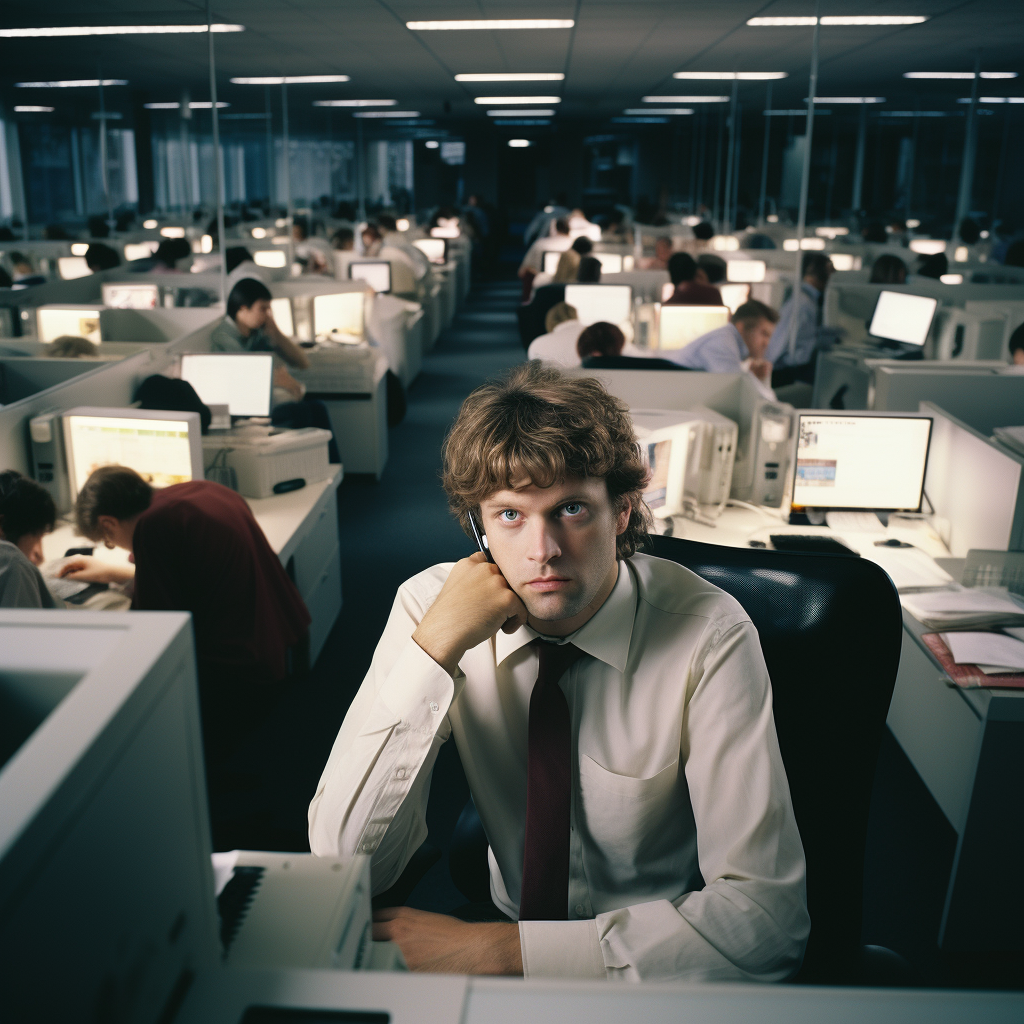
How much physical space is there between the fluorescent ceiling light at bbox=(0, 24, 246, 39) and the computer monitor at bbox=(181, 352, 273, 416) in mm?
3494

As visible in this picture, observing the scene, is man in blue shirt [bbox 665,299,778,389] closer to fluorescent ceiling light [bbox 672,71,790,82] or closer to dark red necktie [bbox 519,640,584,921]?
dark red necktie [bbox 519,640,584,921]

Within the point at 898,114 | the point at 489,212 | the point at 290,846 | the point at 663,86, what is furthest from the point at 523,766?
the point at 489,212

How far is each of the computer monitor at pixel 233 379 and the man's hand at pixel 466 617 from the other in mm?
3214

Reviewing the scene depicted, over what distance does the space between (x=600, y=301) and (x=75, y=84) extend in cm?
796

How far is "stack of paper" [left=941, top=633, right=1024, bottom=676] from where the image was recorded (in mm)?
2158

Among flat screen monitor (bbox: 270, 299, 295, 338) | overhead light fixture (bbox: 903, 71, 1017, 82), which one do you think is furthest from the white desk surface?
overhead light fixture (bbox: 903, 71, 1017, 82)

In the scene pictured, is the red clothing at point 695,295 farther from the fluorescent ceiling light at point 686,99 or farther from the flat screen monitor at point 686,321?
the fluorescent ceiling light at point 686,99

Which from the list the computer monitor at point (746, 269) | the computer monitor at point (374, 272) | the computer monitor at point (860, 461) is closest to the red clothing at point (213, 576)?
the computer monitor at point (860, 461)

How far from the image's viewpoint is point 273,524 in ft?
10.9

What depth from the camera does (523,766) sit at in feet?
4.71

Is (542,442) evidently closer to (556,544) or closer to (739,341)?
(556,544)

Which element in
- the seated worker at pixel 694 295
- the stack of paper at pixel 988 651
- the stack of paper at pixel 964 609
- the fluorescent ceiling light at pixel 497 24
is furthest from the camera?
the seated worker at pixel 694 295

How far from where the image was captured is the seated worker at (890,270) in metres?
7.16

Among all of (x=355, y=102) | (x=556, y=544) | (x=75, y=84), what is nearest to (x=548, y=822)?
(x=556, y=544)
